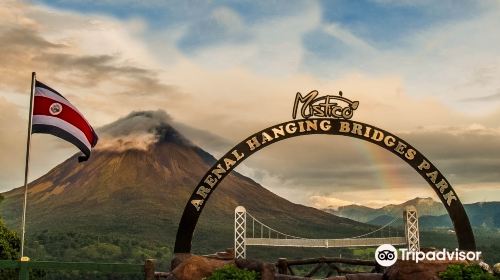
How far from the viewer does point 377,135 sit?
69.0 feet

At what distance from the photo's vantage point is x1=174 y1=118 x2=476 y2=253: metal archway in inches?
795

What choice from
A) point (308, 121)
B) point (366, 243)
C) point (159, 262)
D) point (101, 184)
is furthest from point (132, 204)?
point (308, 121)

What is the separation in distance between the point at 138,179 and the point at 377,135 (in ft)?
538

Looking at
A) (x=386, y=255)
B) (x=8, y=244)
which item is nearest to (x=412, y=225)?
(x=386, y=255)

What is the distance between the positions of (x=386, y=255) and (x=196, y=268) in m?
5.02

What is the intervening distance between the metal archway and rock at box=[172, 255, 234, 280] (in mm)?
3302

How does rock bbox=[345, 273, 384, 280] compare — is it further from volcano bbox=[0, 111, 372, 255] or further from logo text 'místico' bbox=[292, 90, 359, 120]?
volcano bbox=[0, 111, 372, 255]

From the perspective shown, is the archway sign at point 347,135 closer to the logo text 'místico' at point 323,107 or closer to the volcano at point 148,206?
the logo text 'místico' at point 323,107

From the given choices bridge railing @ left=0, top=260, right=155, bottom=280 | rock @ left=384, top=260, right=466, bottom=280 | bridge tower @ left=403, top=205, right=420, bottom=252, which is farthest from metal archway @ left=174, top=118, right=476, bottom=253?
bridge tower @ left=403, top=205, right=420, bottom=252

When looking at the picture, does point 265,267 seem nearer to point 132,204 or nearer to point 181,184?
point 132,204

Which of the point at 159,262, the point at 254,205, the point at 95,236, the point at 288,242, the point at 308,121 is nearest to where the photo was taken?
the point at 308,121

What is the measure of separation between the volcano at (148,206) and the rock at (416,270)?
3688 inches

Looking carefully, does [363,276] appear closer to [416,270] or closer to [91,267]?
[416,270]

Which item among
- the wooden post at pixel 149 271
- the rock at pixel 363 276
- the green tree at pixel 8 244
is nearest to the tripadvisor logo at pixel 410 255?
the rock at pixel 363 276
